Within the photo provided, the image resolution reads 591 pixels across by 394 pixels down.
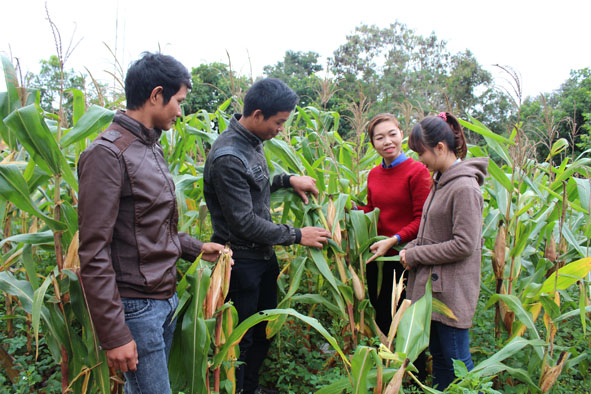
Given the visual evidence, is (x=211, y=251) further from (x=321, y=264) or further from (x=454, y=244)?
(x=454, y=244)

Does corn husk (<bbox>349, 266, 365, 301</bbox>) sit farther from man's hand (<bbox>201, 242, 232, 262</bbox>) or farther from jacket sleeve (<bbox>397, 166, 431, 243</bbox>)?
man's hand (<bbox>201, 242, 232, 262</bbox>)

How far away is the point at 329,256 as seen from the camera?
2.40 m

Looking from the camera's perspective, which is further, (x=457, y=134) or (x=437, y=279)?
(x=457, y=134)

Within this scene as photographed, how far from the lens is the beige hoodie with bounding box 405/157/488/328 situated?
1892 millimetres

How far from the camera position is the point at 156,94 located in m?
1.44

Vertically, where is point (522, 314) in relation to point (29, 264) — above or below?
below

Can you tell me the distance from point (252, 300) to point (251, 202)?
0.55m

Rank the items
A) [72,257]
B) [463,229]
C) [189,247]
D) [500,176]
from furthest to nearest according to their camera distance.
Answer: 1. [500,176]
2. [463,229]
3. [189,247]
4. [72,257]

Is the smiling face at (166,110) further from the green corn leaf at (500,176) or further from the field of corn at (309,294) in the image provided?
the green corn leaf at (500,176)

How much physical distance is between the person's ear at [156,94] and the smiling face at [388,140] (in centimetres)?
137

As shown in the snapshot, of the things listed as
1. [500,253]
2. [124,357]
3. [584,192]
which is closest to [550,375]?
[500,253]

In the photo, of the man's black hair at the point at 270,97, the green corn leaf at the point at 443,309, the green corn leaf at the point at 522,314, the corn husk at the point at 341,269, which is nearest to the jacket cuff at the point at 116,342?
the man's black hair at the point at 270,97

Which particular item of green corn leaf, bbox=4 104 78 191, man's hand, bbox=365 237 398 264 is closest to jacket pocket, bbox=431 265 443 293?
man's hand, bbox=365 237 398 264

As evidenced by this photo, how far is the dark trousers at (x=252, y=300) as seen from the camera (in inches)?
82.6
